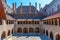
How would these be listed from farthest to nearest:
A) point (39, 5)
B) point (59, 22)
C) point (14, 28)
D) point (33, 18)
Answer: point (39, 5) < point (33, 18) < point (14, 28) < point (59, 22)

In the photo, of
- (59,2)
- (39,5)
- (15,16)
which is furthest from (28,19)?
(59,2)

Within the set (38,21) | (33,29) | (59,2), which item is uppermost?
(59,2)

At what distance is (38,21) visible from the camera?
4009 cm

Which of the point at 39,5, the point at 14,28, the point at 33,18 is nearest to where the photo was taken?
the point at 14,28

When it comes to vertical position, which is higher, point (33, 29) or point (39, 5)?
point (39, 5)

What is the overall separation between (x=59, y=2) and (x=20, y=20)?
17.3m

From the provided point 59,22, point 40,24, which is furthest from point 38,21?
point 59,22

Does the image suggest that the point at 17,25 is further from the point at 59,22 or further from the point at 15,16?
the point at 59,22

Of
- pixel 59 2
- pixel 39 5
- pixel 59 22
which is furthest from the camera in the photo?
pixel 39 5

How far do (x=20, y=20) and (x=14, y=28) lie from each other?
11.0 ft

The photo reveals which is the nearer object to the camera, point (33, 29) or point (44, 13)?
point (33, 29)

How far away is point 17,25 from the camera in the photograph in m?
39.3

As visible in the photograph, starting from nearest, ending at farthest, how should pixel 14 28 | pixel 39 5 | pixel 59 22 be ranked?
1. pixel 59 22
2. pixel 14 28
3. pixel 39 5

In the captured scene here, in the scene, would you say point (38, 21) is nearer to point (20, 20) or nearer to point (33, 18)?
point (33, 18)
